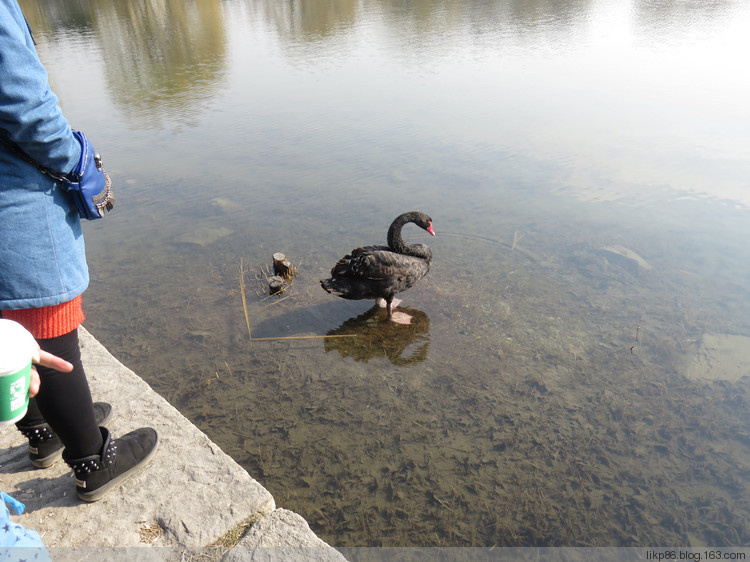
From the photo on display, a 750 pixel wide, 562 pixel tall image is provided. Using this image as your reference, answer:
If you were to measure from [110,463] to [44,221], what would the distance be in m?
1.42

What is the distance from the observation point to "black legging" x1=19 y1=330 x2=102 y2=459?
8.02ft

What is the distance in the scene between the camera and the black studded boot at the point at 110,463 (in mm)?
2812

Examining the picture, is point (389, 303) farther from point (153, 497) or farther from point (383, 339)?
point (153, 497)

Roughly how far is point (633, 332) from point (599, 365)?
28.2 inches

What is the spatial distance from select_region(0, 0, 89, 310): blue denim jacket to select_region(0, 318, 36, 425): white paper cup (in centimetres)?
70

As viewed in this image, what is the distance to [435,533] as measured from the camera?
11.2ft

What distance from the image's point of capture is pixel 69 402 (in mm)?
2527

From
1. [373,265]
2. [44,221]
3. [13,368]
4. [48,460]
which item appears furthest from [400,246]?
[13,368]

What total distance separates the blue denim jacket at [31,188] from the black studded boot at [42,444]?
1044mm

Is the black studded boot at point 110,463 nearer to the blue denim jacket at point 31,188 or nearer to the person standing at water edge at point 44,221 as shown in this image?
the person standing at water edge at point 44,221

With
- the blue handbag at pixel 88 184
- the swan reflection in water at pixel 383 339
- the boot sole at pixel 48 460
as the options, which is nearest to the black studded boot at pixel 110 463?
the boot sole at pixel 48 460

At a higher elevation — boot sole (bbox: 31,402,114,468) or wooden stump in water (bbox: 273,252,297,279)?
boot sole (bbox: 31,402,114,468)

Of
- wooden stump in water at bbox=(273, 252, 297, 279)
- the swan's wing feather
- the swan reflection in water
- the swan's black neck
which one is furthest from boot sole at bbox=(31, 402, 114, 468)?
the swan's black neck

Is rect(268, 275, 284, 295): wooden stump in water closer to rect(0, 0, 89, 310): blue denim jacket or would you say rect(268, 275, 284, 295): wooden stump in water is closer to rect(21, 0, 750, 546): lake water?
rect(21, 0, 750, 546): lake water
